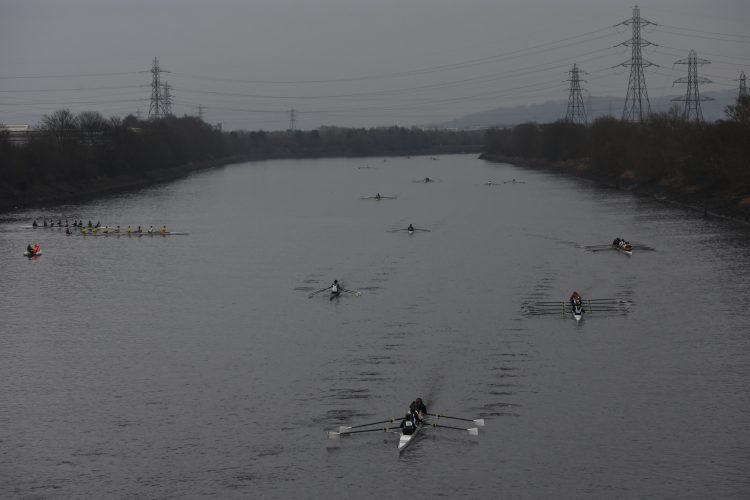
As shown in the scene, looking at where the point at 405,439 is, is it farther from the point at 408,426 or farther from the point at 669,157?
the point at 669,157

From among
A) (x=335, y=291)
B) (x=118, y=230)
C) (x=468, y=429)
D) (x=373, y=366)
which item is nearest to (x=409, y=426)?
(x=468, y=429)

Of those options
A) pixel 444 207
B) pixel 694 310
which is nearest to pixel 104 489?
pixel 694 310

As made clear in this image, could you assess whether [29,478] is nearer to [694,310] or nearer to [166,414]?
[166,414]

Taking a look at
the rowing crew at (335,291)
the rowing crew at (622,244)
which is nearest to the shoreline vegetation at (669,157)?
the rowing crew at (622,244)

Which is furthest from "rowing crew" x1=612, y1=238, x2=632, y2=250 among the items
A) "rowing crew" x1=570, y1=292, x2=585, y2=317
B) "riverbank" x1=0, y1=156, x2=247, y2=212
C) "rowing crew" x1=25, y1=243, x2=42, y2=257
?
"riverbank" x1=0, y1=156, x2=247, y2=212

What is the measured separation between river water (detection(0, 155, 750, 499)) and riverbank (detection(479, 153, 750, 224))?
3.33 m

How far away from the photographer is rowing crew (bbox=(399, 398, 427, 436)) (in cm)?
2102

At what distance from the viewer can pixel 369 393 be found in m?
23.8

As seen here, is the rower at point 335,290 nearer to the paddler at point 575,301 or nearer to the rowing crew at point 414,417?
the paddler at point 575,301

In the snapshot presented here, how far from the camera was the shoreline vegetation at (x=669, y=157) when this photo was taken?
5541cm

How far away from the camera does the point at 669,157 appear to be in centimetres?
6969

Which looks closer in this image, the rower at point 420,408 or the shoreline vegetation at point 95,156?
the rower at point 420,408

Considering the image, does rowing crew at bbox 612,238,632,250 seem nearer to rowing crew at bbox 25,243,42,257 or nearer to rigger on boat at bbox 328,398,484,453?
rigger on boat at bbox 328,398,484,453

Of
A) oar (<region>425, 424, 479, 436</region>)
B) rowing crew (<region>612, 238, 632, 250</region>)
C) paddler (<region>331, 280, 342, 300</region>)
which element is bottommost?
oar (<region>425, 424, 479, 436</region>)
